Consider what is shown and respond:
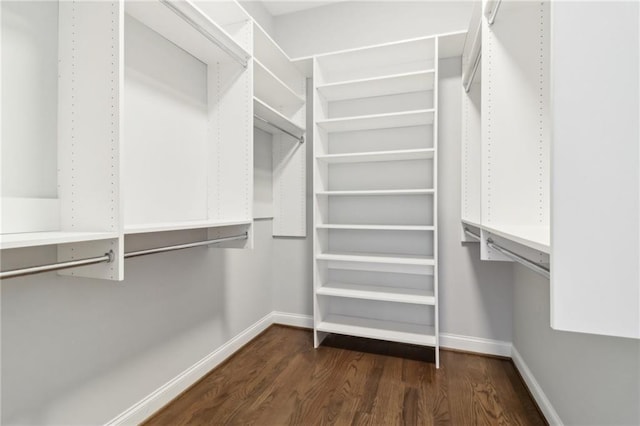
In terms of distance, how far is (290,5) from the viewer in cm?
278

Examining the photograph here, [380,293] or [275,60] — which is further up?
[275,60]

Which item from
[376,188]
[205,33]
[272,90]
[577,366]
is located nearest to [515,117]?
[577,366]

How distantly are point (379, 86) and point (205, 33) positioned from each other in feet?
4.26

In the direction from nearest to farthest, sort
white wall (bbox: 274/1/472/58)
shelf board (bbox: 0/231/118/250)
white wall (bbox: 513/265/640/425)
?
shelf board (bbox: 0/231/118/250) → white wall (bbox: 513/265/640/425) → white wall (bbox: 274/1/472/58)

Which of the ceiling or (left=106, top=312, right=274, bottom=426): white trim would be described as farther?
the ceiling

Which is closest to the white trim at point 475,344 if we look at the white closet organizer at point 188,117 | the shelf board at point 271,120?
the white closet organizer at point 188,117

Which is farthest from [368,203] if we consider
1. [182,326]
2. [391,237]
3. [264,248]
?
[182,326]

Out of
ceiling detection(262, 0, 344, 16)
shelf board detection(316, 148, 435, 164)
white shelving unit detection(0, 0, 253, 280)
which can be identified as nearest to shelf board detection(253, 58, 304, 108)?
white shelving unit detection(0, 0, 253, 280)

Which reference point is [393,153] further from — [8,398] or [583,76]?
[8,398]

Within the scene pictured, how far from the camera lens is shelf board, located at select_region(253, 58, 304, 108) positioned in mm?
2117

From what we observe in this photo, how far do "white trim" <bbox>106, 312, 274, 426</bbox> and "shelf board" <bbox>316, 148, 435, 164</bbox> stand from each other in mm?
1537

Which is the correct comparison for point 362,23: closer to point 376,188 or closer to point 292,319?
point 376,188

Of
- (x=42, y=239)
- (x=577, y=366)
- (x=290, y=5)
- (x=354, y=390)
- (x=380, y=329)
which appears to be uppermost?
(x=290, y=5)

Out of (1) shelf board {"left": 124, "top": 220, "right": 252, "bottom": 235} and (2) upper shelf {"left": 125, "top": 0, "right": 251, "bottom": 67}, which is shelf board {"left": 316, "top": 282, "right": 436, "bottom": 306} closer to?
(1) shelf board {"left": 124, "top": 220, "right": 252, "bottom": 235}
